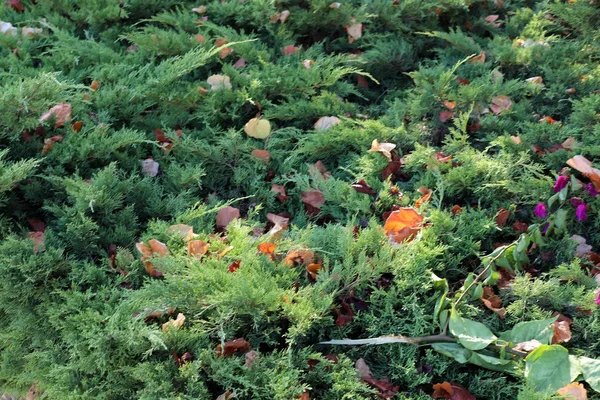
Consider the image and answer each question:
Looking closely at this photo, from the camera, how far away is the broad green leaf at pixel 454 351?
176 centimetres

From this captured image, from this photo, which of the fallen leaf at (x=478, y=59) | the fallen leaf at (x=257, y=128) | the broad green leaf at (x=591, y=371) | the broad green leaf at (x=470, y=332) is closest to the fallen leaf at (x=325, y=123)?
the fallen leaf at (x=257, y=128)

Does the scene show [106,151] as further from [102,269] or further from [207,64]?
[207,64]

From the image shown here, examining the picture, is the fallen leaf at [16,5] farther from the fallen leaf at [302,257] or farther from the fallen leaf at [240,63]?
the fallen leaf at [302,257]

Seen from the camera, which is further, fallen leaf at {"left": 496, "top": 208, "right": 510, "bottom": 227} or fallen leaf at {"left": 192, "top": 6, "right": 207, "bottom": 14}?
fallen leaf at {"left": 192, "top": 6, "right": 207, "bottom": 14}

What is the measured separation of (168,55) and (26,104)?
0.95 m

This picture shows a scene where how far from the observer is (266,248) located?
6.63 feet

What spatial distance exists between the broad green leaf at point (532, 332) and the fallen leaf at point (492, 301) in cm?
8

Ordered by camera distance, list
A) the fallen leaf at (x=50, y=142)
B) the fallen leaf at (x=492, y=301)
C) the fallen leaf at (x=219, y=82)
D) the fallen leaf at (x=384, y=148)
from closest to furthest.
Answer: the fallen leaf at (x=492, y=301), the fallen leaf at (x=50, y=142), the fallen leaf at (x=384, y=148), the fallen leaf at (x=219, y=82)

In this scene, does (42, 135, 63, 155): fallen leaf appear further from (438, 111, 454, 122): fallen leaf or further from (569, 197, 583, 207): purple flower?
(569, 197, 583, 207): purple flower

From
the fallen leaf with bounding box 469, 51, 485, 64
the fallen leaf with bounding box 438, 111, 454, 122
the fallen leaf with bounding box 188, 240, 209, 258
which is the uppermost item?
the fallen leaf with bounding box 188, 240, 209, 258

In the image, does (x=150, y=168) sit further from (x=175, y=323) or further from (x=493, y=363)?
(x=493, y=363)

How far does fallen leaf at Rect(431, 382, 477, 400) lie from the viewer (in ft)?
5.63

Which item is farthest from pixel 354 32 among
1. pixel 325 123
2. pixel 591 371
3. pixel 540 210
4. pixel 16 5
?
pixel 591 371

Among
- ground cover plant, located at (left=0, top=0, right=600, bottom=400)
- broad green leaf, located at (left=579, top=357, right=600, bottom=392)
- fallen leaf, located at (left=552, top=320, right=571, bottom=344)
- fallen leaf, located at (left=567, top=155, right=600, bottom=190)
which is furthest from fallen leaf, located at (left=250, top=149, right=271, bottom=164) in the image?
broad green leaf, located at (left=579, top=357, right=600, bottom=392)
